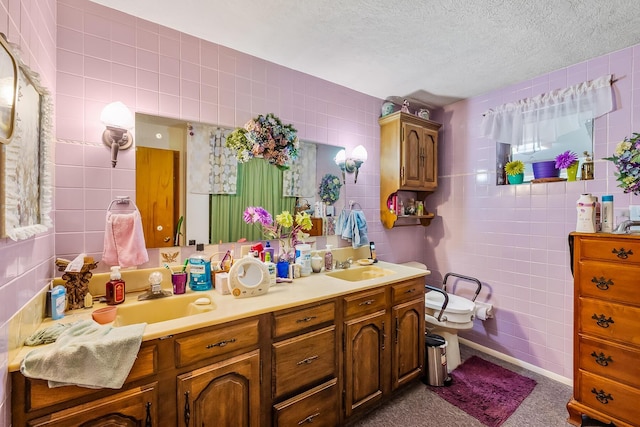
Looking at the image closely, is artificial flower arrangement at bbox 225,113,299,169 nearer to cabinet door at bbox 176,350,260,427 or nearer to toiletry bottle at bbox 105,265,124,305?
toiletry bottle at bbox 105,265,124,305

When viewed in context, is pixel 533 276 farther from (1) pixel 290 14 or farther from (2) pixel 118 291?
(2) pixel 118 291

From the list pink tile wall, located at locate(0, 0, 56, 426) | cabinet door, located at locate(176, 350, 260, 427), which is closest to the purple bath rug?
cabinet door, located at locate(176, 350, 260, 427)

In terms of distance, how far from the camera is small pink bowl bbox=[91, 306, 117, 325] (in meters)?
1.28

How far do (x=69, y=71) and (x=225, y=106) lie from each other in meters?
0.80

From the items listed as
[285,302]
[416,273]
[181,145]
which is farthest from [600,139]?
[181,145]

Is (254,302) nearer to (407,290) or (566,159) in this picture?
(407,290)

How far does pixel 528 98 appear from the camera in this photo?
97.9 inches

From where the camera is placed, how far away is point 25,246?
41.4 inches

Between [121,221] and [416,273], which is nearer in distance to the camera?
[121,221]

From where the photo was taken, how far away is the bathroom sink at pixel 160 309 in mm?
1442

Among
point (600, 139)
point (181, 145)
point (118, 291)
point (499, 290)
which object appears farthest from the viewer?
point (499, 290)

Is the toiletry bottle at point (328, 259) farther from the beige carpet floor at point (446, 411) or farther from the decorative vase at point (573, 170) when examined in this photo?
the decorative vase at point (573, 170)

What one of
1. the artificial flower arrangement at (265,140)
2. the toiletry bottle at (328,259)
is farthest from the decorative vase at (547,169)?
the artificial flower arrangement at (265,140)

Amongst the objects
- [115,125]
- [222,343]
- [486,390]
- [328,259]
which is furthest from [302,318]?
[486,390]
